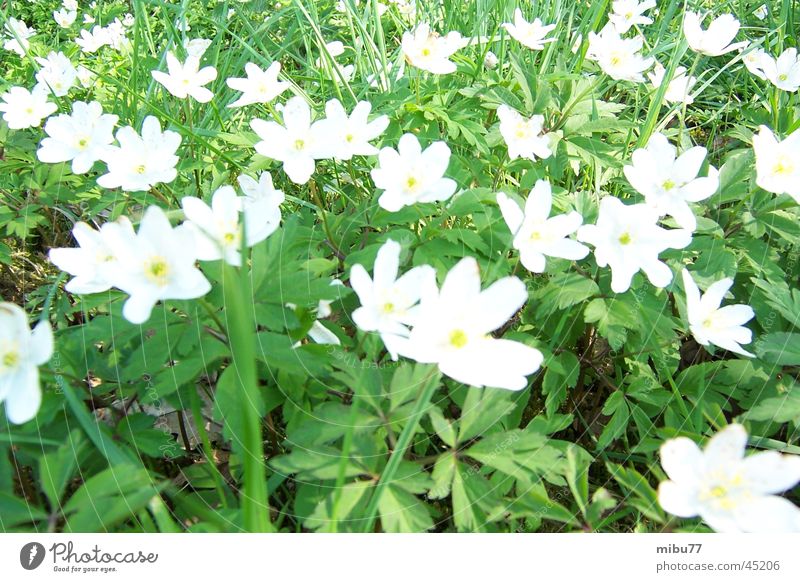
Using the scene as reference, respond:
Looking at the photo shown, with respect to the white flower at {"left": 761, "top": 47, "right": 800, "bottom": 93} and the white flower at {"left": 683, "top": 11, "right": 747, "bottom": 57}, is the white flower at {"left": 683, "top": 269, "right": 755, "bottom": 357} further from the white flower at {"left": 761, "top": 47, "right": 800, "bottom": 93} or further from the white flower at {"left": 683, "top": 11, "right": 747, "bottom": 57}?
the white flower at {"left": 761, "top": 47, "right": 800, "bottom": 93}

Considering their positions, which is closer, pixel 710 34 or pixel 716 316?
pixel 716 316

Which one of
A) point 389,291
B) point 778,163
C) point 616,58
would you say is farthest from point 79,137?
point 778,163

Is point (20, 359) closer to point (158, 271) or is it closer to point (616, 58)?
point (158, 271)

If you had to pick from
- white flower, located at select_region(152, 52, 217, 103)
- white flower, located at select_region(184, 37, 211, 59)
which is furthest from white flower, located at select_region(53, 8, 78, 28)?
white flower, located at select_region(152, 52, 217, 103)
